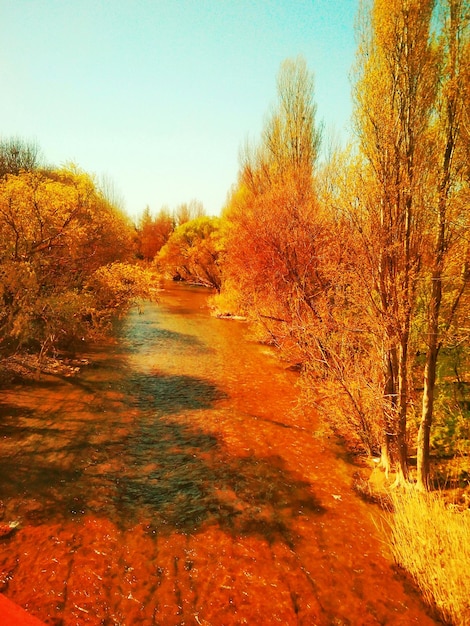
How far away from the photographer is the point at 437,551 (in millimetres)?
5148

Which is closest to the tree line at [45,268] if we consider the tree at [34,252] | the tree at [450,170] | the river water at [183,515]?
the tree at [34,252]

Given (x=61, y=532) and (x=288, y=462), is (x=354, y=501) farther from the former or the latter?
(x=61, y=532)

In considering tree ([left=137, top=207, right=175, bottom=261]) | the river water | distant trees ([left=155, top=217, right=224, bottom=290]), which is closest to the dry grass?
the river water

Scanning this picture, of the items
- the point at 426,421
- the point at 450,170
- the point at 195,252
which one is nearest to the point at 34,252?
the point at 450,170

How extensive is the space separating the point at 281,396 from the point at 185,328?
39.2 ft

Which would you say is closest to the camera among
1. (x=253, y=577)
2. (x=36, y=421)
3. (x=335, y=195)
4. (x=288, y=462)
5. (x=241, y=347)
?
(x=253, y=577)

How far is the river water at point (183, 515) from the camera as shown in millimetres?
4973

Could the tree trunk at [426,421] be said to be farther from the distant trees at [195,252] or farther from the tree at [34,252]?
the distant trees at [195,252]

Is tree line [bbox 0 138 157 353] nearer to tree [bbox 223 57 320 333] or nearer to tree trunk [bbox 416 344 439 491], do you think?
tree [bbox 223 57 320 333]

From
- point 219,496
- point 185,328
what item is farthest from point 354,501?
point 185,328

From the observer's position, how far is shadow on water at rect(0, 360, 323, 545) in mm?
6715

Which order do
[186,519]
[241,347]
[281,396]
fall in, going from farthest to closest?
[241,347]
[281,396]
[186,519]

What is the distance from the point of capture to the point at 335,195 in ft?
26.0

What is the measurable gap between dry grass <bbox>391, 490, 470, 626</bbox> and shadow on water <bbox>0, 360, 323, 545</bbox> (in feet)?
5.61
